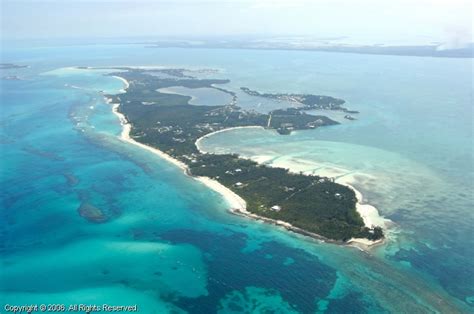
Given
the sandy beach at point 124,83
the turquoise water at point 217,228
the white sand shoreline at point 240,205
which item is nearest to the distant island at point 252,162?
the white sand shoreline at point 240,205

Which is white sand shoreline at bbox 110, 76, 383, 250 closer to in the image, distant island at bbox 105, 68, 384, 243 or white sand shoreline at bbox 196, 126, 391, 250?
white sand shoreline at bbox 196, 126, 391, 250

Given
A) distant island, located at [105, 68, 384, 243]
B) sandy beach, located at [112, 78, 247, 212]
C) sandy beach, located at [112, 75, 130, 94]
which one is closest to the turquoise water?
sandy beach, located at [112, 78, 247, 212]

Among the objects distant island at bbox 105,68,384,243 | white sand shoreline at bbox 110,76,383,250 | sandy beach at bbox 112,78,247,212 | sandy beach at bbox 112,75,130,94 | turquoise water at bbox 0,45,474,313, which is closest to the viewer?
turquoise water at bbox 0,45,474,313

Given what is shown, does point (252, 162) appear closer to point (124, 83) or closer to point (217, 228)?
point (217, 228)

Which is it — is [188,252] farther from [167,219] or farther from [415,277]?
[415,277]

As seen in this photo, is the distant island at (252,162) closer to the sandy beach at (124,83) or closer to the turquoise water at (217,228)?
the sandy beach at (124,83)

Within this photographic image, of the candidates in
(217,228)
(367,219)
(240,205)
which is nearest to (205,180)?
(240,205)
